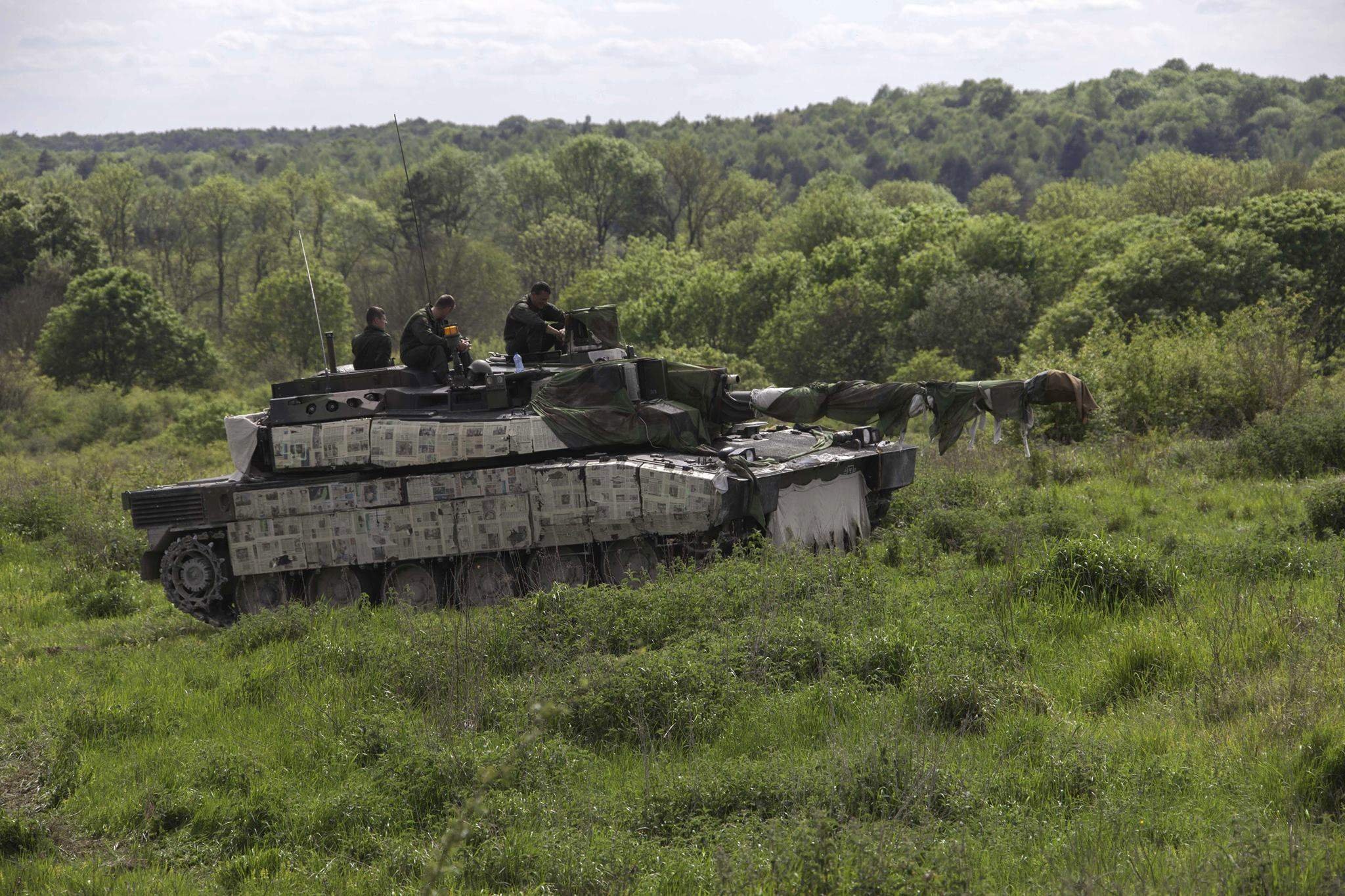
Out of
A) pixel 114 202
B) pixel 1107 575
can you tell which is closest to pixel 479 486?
pixel 1107 575

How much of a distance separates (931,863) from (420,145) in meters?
162

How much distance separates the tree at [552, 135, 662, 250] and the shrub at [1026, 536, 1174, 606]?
6437cm

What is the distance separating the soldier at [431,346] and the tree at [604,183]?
198ft

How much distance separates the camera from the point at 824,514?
13234 millimetres

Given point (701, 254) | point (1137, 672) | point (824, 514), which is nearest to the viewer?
point (1137, 672)

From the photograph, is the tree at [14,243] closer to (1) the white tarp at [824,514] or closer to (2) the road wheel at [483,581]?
(2) the road wheel at [483,581]

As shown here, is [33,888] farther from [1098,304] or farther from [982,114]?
[982,114]

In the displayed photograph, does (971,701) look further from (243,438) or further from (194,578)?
(194,578)

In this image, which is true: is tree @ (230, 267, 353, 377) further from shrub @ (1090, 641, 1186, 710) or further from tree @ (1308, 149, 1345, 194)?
shrub @ (1090, 641, 1186, 710)

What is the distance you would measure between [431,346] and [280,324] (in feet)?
134

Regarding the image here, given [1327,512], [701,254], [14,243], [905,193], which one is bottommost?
[1327,512]

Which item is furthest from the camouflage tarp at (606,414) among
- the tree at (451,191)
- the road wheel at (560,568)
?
the tree at (451,191)

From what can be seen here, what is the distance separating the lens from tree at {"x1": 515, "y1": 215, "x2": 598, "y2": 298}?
6425 centimetres

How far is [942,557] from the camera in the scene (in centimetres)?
1288
